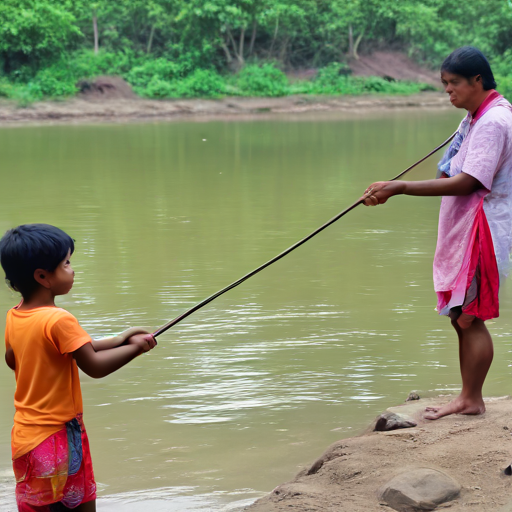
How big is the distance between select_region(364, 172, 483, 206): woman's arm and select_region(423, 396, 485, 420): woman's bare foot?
0.81 metres

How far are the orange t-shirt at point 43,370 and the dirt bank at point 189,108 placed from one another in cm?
2066

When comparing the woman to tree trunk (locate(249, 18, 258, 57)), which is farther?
tree trunk (locate(249, 18, 258, 57))

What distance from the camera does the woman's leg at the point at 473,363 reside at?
3.19 meters

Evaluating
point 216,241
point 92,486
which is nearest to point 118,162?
point 216,241

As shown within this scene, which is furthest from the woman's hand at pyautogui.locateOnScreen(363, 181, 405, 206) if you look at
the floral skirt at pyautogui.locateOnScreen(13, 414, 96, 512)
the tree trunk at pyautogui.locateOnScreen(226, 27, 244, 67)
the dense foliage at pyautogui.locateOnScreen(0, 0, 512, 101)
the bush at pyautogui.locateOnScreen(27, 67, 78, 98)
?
the tree trunk at pyautogui.locateOnScreen(226, 27, 244, 67)

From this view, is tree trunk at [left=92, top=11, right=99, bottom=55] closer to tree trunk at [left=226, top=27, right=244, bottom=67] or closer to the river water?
tree trunk at [left=226, top=27, right=244, bottom=67]

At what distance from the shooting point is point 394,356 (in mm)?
4531

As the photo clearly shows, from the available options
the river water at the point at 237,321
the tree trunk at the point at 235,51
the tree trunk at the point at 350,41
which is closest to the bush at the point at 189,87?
the tree trunk at the point at 235,51

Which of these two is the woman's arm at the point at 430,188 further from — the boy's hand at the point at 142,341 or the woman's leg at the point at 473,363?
the boy's hand at the point at 142,341

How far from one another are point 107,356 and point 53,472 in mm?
325

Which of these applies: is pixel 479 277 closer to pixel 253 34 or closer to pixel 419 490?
pixel 419 490

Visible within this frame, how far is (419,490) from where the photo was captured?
2475 millimetres

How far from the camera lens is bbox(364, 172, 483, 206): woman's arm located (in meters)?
3.04

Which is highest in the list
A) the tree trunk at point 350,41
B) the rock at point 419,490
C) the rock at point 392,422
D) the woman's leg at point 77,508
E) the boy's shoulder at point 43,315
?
the tree trunk at point 350,41
